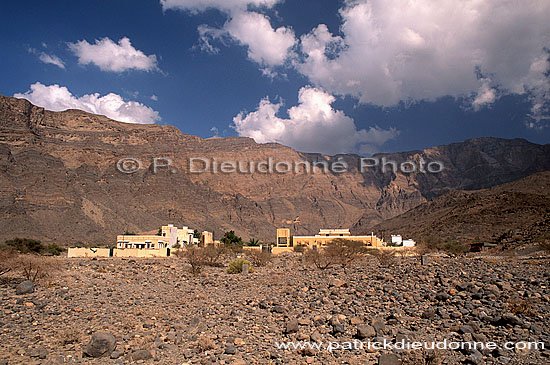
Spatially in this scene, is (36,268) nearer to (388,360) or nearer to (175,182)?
(388,360)

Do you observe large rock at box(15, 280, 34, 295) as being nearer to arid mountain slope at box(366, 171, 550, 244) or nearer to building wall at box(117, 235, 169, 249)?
building wall at box(117, 235, 169, 249)

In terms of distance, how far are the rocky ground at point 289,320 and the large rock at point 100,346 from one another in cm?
2

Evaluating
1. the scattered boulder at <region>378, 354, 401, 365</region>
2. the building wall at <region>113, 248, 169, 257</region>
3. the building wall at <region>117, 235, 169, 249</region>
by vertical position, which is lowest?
the building wall at <region>113, 248, 169, 257</region>

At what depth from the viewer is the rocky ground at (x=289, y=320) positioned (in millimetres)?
7426

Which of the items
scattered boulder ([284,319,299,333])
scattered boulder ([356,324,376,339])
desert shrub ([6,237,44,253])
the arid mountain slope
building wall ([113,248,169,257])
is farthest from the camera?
desert shrub ([6,237,44,253])

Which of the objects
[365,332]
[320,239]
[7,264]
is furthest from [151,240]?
[365,332]

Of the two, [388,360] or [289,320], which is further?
[289,320]

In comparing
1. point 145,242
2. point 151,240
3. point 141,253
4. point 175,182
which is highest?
point 175,182

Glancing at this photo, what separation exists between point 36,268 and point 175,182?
109755 millimetres

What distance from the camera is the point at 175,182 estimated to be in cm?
12344

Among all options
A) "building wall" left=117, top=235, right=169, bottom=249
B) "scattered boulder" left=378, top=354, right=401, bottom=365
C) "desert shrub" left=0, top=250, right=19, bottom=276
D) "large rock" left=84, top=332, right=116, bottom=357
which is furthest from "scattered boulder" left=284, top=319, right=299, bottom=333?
"building wall" left=117, top=235, right=169, bottom=249

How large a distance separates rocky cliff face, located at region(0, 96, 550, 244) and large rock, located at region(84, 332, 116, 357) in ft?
237

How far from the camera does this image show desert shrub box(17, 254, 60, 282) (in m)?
15.6

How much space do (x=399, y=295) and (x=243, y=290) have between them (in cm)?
650
